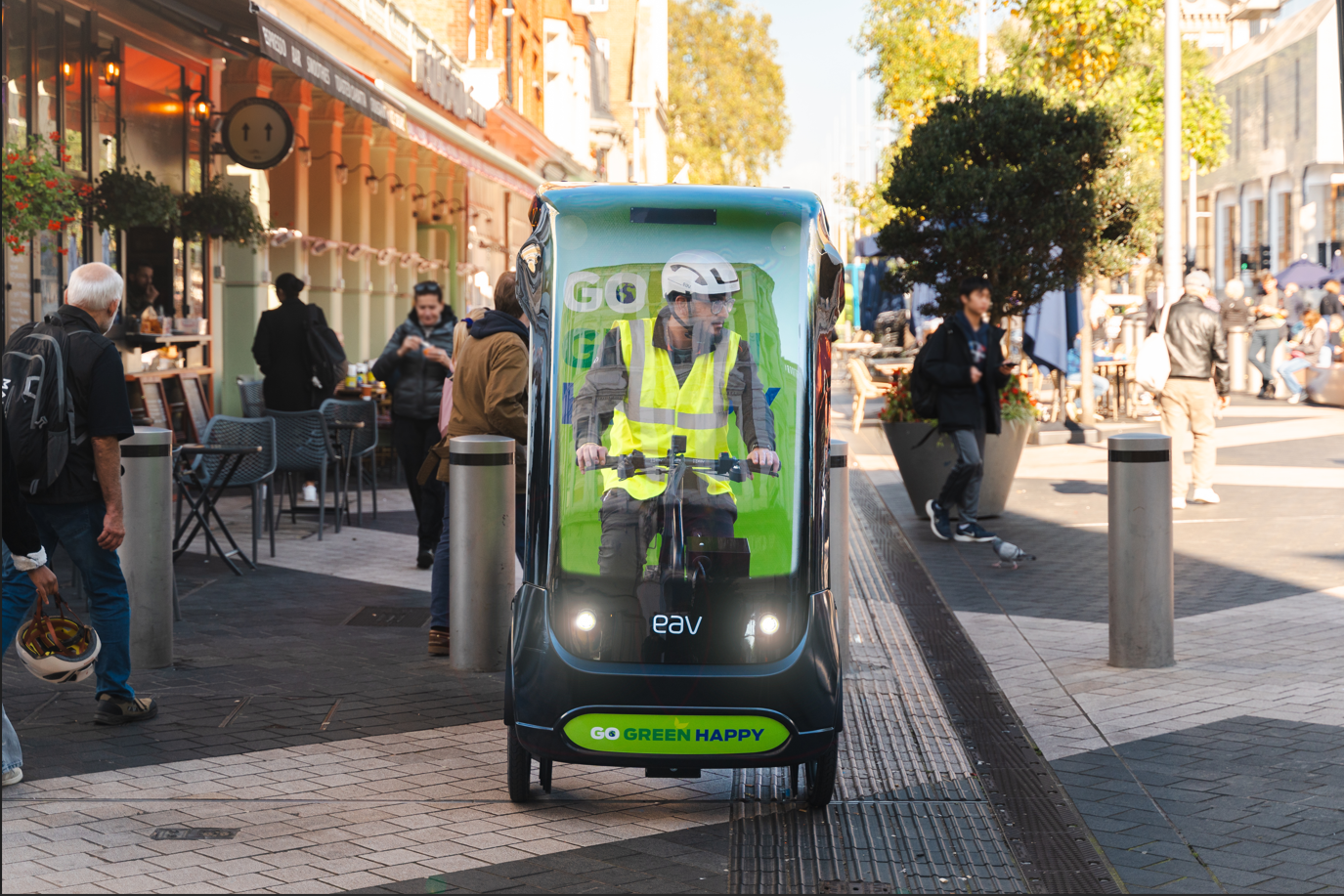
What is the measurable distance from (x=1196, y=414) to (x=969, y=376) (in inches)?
118

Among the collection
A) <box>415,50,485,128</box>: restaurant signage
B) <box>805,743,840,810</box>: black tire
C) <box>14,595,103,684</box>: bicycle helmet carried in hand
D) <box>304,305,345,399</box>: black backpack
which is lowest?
<box>805,743,840,810</box>: black tire

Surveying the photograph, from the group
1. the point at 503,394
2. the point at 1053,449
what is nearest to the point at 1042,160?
the point at 1053,449

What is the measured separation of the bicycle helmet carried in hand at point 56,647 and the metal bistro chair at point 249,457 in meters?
4.40

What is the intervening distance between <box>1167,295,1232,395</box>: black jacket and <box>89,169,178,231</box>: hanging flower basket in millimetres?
8509

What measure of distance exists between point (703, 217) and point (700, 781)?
6.60 feet

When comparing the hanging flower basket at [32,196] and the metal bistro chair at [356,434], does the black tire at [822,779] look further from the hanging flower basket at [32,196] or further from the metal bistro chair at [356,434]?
the metal bistro chair at [356,434]

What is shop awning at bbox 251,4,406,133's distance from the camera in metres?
11.7

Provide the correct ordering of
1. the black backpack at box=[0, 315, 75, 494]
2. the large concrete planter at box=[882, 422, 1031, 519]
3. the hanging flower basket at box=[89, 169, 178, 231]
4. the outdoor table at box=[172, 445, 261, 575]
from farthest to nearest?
the hanging flower basket at box=[89, 169, 178, 231] → the large concrete planter at box=[882, 422, 1031, 519] → the outdoor table at box=[172, 445, 261, 575] → the black backpack at box=[0, 315, 75, 494]

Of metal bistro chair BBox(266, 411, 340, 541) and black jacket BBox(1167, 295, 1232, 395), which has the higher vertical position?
black jacket BBox(1167, 295, 1232, 395)

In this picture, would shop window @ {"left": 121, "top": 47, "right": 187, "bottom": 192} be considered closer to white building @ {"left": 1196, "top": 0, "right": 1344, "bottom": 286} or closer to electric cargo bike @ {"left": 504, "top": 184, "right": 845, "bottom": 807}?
electric cargo bike @ {"left": 504, "top": 184, "right": 845, "bottom": 807}

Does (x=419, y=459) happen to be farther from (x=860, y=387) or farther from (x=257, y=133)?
(x=860, y=387)

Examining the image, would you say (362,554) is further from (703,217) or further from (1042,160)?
(1042,160)

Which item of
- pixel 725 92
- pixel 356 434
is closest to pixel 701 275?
pixel 356 434

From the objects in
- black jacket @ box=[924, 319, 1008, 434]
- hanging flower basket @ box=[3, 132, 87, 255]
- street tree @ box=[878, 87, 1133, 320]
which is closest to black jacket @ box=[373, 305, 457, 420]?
hanging flower basket @ box=[3, 132, 87, 255]
